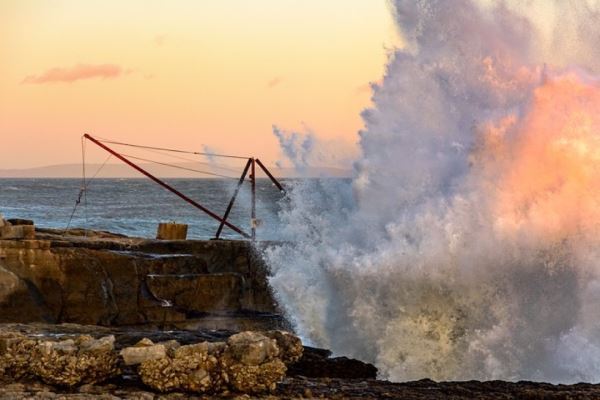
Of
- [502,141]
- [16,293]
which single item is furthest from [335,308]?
[16,293]

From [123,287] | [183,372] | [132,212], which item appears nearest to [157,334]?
[183,372]

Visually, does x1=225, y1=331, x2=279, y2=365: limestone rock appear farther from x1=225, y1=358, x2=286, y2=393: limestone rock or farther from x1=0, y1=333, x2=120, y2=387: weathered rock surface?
x1=0, y1=333, x2=120, y2=387: weathered rock surface

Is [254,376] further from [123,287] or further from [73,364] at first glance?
[123,287]

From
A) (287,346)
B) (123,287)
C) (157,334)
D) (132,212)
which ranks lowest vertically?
(157,334)

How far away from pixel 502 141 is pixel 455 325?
10.1 ft

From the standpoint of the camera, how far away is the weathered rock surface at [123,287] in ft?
58.3

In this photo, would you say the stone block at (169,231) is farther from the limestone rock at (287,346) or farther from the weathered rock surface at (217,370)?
the weathered rock surface at (217,370)

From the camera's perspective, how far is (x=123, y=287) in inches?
732

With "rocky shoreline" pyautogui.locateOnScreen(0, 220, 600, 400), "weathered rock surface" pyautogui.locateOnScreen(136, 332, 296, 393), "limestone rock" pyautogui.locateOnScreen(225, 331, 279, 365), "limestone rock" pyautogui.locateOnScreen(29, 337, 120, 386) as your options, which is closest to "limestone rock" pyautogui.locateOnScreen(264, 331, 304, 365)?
"rocky shoreline" pyautogui.locateOnScreen(0, 220, 600, 400)

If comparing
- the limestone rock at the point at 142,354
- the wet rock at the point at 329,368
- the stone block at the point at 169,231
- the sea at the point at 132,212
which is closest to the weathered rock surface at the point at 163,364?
the limestone rock at the point at 142,354

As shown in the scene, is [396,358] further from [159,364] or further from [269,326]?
[159,364]

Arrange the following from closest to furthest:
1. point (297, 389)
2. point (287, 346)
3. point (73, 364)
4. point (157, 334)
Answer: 1. point (73, 364)
2. point (297, 389)
3. point (287, 346)
4. point (157, 334)

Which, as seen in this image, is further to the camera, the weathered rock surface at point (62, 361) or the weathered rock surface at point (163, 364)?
the weathered rock surface at point (62, 361)

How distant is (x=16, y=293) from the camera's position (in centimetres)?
1741
